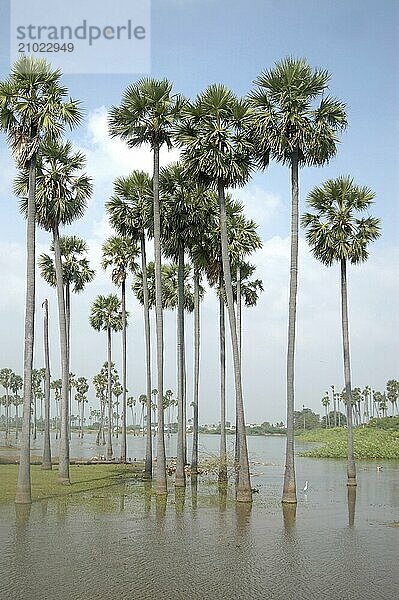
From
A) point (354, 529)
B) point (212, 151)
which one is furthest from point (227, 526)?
point (212, 151)

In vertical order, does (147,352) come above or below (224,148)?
below

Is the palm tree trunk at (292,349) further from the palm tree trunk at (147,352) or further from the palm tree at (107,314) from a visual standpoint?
the palm tree at (107,314)

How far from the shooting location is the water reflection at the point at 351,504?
2272 centimetres

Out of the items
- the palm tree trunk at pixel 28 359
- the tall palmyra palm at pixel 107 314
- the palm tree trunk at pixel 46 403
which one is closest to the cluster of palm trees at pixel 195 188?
the palm tree trunk at pixel 28 359

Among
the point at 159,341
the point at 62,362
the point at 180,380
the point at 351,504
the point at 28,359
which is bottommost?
the point at 351,504

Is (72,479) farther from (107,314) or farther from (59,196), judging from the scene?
(107,314)

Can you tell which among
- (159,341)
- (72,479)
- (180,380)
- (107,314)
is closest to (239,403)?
Answer: (159,341)

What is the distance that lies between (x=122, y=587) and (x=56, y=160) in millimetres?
20733

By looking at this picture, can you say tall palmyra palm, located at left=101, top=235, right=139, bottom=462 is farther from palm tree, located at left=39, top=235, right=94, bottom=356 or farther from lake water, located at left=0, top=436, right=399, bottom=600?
lake water, located at left=0, top=436, right=399, bottom=600

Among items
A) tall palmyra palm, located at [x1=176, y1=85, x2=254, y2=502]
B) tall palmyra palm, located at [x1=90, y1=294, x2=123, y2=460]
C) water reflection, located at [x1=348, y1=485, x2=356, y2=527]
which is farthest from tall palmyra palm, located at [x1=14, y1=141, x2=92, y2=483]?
tall palmyra palm, located at [x1=90, y1=294, x2=123, y2=460]

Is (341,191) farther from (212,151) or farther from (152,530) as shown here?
(152,530)

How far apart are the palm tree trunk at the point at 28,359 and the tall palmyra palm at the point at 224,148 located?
244 inches

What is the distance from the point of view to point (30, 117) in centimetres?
2450

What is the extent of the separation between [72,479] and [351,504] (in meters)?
13.1
